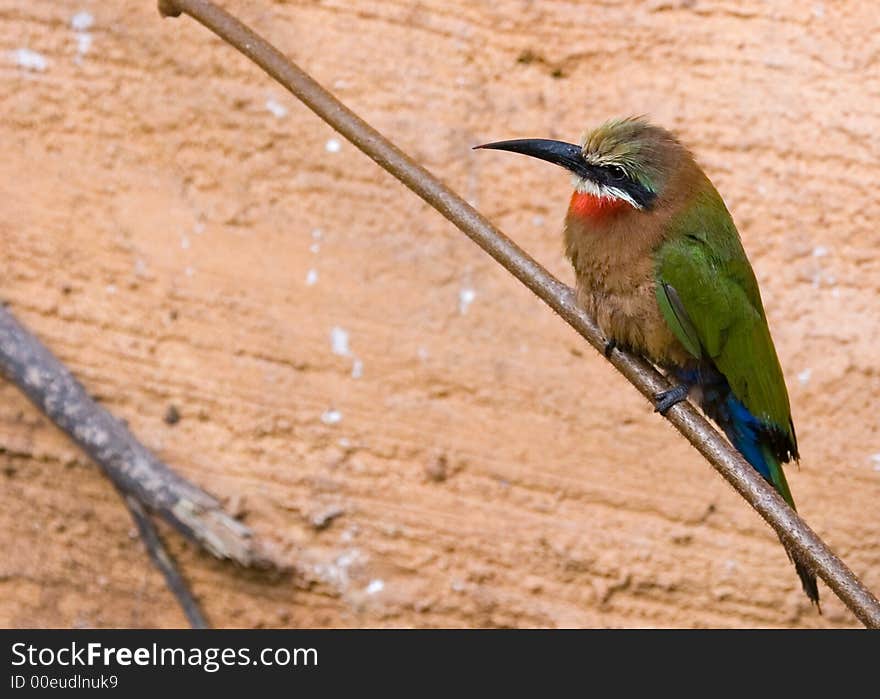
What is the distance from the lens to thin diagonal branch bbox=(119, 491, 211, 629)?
2602 millimetres

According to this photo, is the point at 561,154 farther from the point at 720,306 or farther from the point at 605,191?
the point at 720,306

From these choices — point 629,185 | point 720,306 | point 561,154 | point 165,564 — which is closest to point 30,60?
point 165,564

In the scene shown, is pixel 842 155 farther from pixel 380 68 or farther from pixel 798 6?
pixel 380 68

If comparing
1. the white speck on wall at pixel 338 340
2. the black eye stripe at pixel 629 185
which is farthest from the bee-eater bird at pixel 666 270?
the white speck on wall at pixel 338 340

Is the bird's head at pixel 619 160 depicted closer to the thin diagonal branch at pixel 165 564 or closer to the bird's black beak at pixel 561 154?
the bird's black beak at pixel 561 154

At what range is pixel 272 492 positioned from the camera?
2.65 metres

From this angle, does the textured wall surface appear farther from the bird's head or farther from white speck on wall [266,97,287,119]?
the bird's head

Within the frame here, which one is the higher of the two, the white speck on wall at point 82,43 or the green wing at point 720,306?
the white speck on wall at point 82,43

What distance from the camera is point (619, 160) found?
2.11 metres

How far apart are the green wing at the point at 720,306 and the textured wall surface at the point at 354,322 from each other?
42 cm

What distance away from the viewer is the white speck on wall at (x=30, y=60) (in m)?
2.64

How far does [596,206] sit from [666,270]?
0.49 ft

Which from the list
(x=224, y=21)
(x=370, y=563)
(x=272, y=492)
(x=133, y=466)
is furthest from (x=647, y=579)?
(x=224, y=21)
